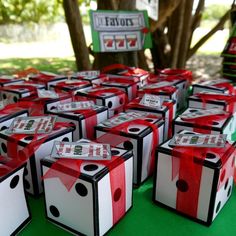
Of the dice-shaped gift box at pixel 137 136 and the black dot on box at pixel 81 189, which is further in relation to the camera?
the dice-shaped gift box at pixel 137 136

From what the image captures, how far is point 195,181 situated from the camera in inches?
25.7

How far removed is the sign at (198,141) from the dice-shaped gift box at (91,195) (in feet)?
0.41

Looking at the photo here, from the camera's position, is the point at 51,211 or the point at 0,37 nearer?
the point at 51,211

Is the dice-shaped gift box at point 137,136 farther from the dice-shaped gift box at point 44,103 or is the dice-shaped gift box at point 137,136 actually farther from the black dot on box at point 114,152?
the dice-shaped gift box at point 44,103

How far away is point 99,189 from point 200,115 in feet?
1.43

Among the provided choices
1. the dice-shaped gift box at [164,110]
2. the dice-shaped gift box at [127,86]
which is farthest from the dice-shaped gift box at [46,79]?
the dice-shaped gift box at [164,110]

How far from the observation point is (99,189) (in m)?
0.58

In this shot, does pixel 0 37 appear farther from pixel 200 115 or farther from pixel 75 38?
pixel 200 115

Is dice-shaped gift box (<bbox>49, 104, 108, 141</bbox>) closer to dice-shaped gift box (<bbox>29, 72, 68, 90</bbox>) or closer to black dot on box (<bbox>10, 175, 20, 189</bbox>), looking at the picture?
black dot on box (<bbox>10, 175, 20, 189</bbox>)

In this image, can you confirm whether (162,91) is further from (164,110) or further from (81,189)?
(81,189)

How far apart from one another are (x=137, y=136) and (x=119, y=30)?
1067 mm

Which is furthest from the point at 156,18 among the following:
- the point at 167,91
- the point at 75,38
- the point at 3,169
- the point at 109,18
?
the point at 3,169

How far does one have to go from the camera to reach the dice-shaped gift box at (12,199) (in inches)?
23.3

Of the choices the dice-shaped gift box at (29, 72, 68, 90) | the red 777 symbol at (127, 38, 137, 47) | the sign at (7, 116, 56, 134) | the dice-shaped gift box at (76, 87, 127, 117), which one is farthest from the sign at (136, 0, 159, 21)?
the sign at (7, 116, 56, 134)
